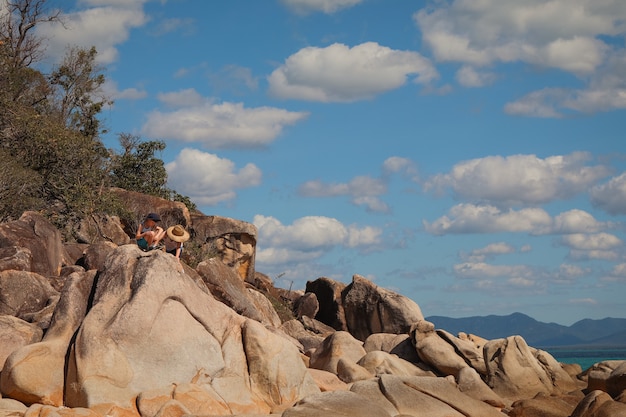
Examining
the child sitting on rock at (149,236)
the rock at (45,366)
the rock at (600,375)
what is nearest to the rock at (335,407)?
the rock at (45,366)

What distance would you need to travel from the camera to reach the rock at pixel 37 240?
28359mm

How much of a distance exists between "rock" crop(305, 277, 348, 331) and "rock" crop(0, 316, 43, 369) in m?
23.1

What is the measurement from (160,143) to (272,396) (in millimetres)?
39807

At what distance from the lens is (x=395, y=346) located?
32438 millimetres

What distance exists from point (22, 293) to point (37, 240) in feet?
14.0

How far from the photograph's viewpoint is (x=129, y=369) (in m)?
17.7

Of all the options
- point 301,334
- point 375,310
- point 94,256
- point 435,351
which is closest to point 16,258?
point 94,256

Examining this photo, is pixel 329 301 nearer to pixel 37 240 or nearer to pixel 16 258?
pixel 37 240

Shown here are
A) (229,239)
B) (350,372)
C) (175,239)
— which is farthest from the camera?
(229,239)

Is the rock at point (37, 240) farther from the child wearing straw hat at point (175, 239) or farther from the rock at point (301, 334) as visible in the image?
the rock at point (301, 334)

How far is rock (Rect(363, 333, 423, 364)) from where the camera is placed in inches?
1230

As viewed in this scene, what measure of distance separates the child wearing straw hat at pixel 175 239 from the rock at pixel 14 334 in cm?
360

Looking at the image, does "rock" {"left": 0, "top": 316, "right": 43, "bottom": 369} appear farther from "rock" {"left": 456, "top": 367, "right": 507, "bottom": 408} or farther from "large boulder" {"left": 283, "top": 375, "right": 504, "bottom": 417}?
"rock" {"left": 456, "top": 367, "right": 507, "bottom": 408}

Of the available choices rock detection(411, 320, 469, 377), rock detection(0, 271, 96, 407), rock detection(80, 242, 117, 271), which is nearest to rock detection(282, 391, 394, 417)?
rock detection(0, 271, 96, 407)
